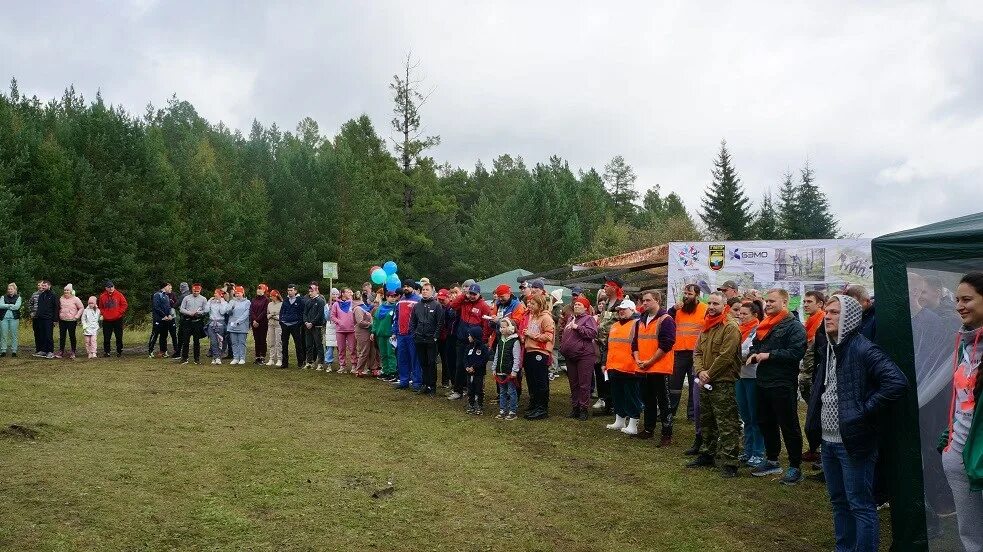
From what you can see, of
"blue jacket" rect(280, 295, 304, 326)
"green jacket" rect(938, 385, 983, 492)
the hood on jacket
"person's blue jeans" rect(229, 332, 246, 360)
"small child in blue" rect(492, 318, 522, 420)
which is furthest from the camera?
"person's blue jeans" rect(229, 332, 246, 360)

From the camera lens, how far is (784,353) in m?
6.68

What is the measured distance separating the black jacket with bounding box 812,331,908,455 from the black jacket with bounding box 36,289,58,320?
16.3 meters

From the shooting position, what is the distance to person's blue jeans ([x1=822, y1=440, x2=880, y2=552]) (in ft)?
15.0

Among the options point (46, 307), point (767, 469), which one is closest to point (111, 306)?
point (46, 307)

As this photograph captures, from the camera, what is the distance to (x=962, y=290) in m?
3.97

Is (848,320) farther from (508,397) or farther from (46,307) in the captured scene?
(46,307)

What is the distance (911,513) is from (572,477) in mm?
3105

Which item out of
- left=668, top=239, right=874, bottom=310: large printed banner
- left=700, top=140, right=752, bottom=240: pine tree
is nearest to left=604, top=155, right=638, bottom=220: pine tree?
left=700, top=140, right=752, bottom=240: pine tree

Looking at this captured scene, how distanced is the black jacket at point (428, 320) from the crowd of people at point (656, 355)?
26 mm

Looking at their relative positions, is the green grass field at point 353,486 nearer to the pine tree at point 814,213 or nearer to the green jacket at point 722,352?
the green jacket at point 722,352

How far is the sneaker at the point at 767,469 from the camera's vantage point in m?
7.16

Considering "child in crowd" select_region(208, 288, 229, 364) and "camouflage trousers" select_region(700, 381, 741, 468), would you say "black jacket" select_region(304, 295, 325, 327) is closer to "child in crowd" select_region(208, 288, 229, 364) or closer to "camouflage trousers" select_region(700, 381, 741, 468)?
"child in crowd" select_region(208, 288, 229, 364)

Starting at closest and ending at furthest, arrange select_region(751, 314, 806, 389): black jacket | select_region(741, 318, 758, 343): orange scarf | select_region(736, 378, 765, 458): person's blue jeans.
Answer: select_region(751, 314, 806, 389): black jacket, select_region(736, 378, 765, 458): person's blue jeans, select_region(741, 318, 758, 343): orange scarf

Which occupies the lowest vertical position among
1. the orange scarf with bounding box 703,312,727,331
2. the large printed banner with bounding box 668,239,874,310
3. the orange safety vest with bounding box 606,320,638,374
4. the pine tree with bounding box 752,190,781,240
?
the orange safety vest with bounding box 606,320,638,374
